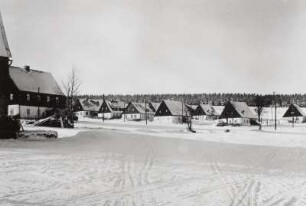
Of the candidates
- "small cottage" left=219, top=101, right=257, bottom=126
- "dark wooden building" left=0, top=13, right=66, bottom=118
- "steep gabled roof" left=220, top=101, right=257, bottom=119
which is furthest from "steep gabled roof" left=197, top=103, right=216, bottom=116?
"dark wooden building" left=0, top=13, right=66, bottom=118

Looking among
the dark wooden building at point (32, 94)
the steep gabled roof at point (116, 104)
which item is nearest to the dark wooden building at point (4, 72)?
the dark wooden building at point (32, 94)

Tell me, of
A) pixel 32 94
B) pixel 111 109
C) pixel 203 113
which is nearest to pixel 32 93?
pixel 32 94

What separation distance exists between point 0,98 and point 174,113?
69285 mm

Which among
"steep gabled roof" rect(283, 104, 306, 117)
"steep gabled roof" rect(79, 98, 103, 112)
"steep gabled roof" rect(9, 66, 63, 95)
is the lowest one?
"steep gabled roof" rect(283, 104, 306, 117)

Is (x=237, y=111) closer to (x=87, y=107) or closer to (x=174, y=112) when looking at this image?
(x=174, y=112)

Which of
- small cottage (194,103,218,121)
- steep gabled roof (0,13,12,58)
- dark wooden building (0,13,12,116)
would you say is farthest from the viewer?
small cottage (194,103,218,121)

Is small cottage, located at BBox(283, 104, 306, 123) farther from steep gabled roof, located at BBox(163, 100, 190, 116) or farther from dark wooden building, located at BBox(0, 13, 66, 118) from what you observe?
dark wooden building, located at BBox(0, 13, 66, 118)

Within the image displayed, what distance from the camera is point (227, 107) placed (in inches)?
3917

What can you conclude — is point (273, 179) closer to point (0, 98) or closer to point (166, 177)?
point (166, 177)

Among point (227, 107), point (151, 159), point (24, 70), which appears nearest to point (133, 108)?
point (227, 107)

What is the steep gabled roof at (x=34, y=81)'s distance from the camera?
67.3 meters

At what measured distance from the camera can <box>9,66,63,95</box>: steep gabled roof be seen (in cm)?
6731

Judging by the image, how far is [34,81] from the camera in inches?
2726

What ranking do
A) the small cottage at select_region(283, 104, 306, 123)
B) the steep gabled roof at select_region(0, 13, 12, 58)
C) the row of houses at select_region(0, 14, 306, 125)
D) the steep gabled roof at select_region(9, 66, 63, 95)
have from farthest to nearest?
the small cottage at select_region(283, 104, 306, 123) → the steep gabled roof at select_region(9, 66, 63, 95) → the row of houses at select_region(0, 14, 306, 125) → the steep gabled roof at select_region(0, 13, 12, 58)
